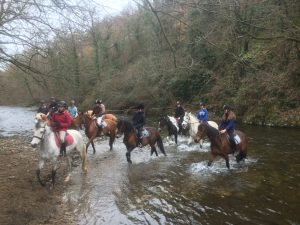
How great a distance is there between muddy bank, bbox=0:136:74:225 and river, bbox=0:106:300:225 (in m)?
0.32

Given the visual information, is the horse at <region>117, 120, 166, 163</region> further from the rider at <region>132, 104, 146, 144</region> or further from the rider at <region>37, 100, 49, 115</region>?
the rider at <region>37, 100, 49, 115</region>

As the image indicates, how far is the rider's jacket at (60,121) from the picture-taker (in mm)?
10531

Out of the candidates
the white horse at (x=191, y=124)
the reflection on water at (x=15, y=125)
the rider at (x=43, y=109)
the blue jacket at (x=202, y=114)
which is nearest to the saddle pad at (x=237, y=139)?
the white horse at (x=191, y=124)

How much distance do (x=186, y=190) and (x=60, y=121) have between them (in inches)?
160

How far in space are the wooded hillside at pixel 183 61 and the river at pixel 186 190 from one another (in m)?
2.99

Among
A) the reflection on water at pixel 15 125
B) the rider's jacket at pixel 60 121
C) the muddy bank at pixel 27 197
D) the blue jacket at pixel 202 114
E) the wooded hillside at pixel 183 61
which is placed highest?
the wooded hillside at pixel 183 61

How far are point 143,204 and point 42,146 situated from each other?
128 inches

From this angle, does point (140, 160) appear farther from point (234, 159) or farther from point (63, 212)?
point (63, 212)

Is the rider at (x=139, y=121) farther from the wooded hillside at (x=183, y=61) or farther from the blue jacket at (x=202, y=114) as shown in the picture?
the blue jacket at (x=202, y=114)

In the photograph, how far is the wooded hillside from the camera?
482cm

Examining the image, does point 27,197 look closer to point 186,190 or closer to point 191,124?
point 186,190

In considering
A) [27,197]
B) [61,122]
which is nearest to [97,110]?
[61,122]

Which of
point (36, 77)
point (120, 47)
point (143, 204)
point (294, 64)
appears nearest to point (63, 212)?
point (143, 204)

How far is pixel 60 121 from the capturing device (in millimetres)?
10594
